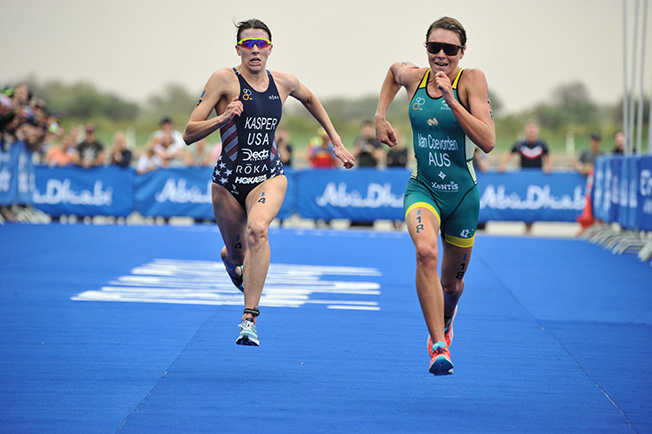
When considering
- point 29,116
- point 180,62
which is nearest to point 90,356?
point 29,116

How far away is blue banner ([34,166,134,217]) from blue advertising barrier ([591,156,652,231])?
9545 mm

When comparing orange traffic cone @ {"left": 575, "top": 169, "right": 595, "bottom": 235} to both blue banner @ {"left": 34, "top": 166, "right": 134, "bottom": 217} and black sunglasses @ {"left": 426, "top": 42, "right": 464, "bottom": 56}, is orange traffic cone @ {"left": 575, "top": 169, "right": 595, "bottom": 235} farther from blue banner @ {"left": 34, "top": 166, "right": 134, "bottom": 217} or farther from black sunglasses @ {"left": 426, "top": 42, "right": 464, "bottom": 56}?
black sunglasses @ {"left": 426, "top": 42, "right": 464, "bottom": 56}

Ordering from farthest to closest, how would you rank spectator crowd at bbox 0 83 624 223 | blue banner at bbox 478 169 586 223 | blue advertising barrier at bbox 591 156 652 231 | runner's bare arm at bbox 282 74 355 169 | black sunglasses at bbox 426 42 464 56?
blue banner at bbox 478 169 586 223, spectator crowd at bbox 0 83 624 223, blue advertising barrier at bbox 591 156 652 231, runner's bare arm at bbox 282 74 355 169, black sunglasses at bbox 426 42 464 56

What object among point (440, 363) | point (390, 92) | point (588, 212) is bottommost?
point (588, 212)

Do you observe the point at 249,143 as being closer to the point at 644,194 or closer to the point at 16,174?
the point at 644,194

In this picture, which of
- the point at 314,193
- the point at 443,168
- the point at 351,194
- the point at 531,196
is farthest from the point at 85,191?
the point at 443,168

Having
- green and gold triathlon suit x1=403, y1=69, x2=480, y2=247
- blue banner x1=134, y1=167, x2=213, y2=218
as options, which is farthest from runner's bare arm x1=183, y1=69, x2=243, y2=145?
blue banner x1=134, y1=167, x2=213, y2=218

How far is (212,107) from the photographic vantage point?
5.75 m

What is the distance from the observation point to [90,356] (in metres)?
5.44

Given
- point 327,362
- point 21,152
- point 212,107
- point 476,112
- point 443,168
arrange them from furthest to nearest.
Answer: point 21,152 < point 212,107 < point 327,362 < point 443,168 < point 476,112

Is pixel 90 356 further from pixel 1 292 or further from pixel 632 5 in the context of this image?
pixel 632 5

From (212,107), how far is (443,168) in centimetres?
174

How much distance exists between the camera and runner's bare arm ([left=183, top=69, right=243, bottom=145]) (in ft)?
17.9

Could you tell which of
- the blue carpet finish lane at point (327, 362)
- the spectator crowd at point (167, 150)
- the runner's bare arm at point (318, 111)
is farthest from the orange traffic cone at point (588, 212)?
the runner's bare arm at point (318, 111)
